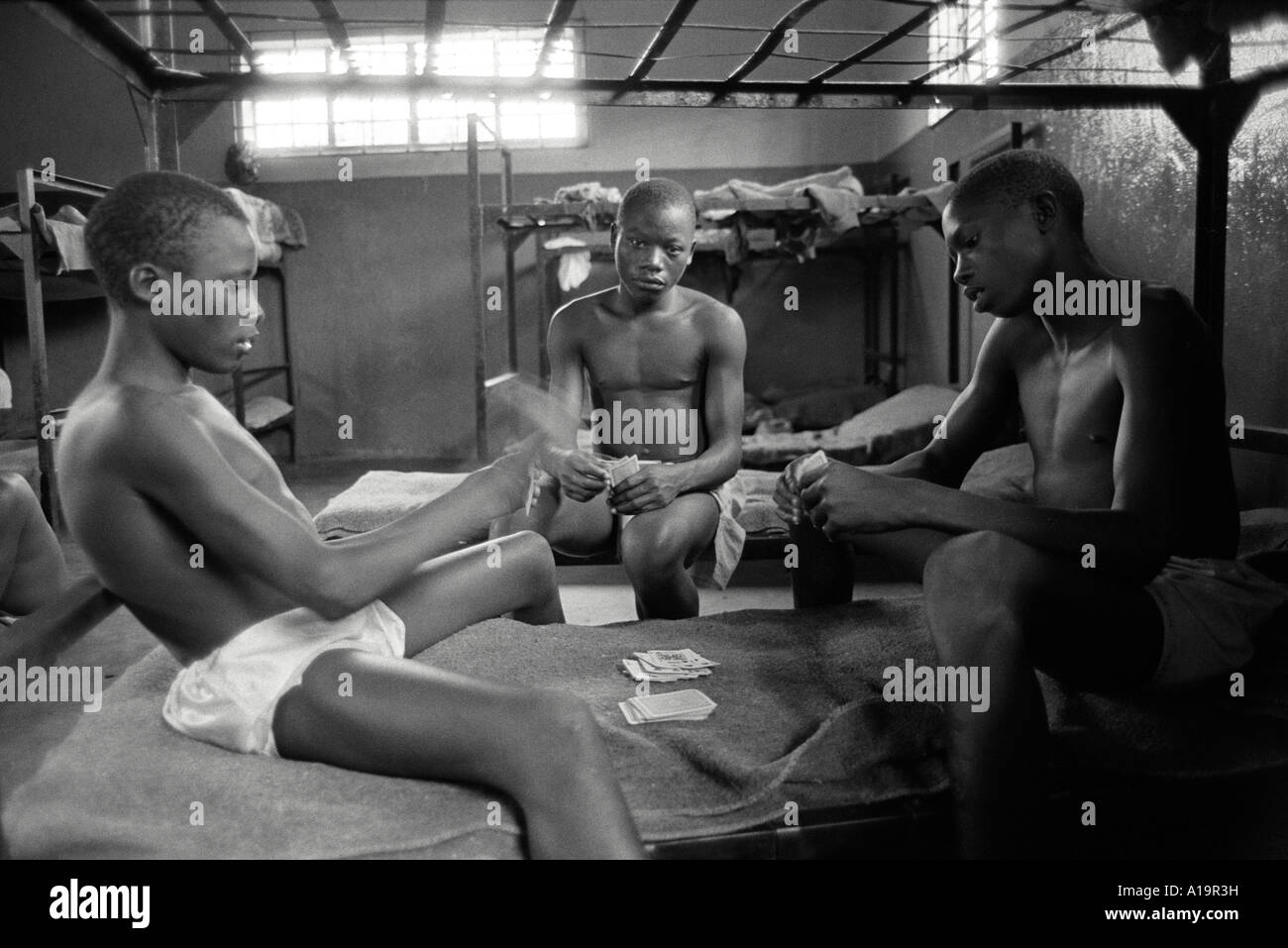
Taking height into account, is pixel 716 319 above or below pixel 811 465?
above

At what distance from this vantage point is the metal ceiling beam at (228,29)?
2.33 meters

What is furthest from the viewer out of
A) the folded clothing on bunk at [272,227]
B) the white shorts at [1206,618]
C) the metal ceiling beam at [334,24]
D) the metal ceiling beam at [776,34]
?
the folded clothing on bunk at [272,227]

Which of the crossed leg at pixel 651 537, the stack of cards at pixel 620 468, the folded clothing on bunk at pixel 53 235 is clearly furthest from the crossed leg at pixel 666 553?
the folded clothing on bunk at pixel 53 235

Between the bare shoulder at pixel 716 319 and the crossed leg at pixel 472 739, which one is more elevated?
the bare shoulder at pixel 716 319

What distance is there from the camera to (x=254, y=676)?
162cm

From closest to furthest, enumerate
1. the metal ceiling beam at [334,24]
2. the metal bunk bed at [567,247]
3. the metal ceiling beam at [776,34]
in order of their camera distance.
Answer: the metal ceiling beam at [776,34] < the metal ceiling beam at [334,24] < the metal bunk bed at [567,247]

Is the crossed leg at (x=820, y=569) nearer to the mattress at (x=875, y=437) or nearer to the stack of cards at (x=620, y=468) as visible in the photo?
the stack of cards at (x=620, y=468)

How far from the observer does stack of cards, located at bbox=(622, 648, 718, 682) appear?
2221 mm

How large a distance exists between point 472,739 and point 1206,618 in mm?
1426

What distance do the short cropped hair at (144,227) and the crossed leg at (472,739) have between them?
709mm

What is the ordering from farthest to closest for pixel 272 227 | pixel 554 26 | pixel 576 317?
pixel 272 227, pixel 576 317, pixel 554 26

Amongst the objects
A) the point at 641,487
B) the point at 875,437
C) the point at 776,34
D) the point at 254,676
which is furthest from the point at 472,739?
the point at 875,437

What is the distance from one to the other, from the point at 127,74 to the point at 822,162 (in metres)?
6.95

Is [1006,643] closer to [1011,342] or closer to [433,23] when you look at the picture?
[1011,342]
